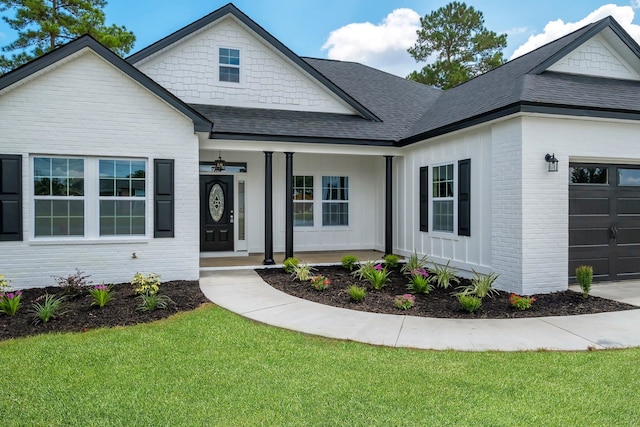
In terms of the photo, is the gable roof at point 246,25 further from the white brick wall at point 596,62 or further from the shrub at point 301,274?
the shrub at point 301,274

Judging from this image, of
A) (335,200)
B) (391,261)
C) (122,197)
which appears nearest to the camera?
(122,197)

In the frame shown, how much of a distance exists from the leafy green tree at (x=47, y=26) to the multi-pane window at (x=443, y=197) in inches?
707

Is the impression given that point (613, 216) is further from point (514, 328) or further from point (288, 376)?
point (288, 376)

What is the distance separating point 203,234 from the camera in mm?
11984

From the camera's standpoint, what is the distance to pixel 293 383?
400 centimetres

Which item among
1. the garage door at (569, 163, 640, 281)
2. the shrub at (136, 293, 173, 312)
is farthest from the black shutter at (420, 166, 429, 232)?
the shrub at (136, 293, 173, 312)

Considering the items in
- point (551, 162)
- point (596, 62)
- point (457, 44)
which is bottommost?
point (551, 162)

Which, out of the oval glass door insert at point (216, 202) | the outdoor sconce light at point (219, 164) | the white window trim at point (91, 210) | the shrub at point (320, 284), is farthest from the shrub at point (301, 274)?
the outdoor sconce light at point (219, 164)

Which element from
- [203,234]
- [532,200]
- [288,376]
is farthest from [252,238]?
[288,376]

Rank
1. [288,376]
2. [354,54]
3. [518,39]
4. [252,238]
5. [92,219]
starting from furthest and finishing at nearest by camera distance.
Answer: [354,54]
[518,39]
[252,238]
[92,219]
[288,376]

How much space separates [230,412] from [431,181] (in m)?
7.95

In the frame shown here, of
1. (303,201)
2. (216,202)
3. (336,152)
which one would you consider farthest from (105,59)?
(303,201)

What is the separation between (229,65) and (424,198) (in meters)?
6.25

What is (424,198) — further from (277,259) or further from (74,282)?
(74,282)
